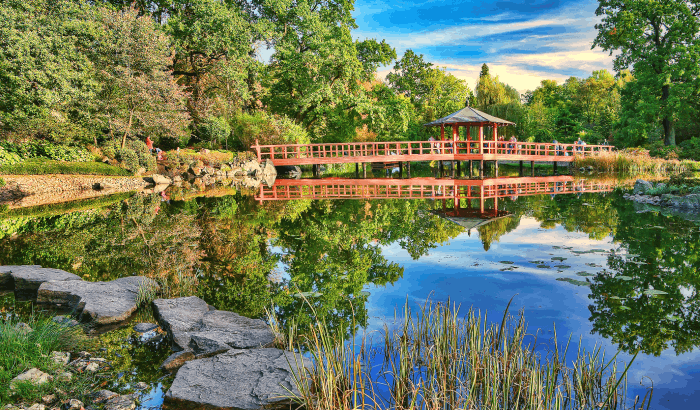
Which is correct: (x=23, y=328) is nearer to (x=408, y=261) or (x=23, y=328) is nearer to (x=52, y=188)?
(x=408, y=261)

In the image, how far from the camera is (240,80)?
25703 mm

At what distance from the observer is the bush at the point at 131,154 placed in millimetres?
21766

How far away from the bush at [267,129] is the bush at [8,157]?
13.5 metres

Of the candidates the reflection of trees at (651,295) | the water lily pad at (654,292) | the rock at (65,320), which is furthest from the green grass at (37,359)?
the water lily pad at (654,292)

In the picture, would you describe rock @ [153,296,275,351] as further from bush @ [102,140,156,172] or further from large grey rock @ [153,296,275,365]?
bush @ [102,140,156,172]

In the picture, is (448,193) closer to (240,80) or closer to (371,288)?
(371,288)

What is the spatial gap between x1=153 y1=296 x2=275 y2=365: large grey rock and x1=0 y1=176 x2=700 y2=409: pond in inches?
9.8

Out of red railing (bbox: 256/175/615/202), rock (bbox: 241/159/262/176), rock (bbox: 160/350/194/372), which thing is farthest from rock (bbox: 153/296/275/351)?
rock (bbox: 241/159/262/176)

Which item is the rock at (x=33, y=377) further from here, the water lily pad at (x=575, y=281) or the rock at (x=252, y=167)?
the rock at (x=252, y=167)

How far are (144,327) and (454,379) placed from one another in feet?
10.4

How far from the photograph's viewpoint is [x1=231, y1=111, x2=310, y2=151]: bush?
2753cm

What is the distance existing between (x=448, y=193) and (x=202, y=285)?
11241 millimetres

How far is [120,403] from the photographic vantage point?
306 cm

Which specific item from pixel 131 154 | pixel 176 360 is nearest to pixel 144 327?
pixel 176 360
